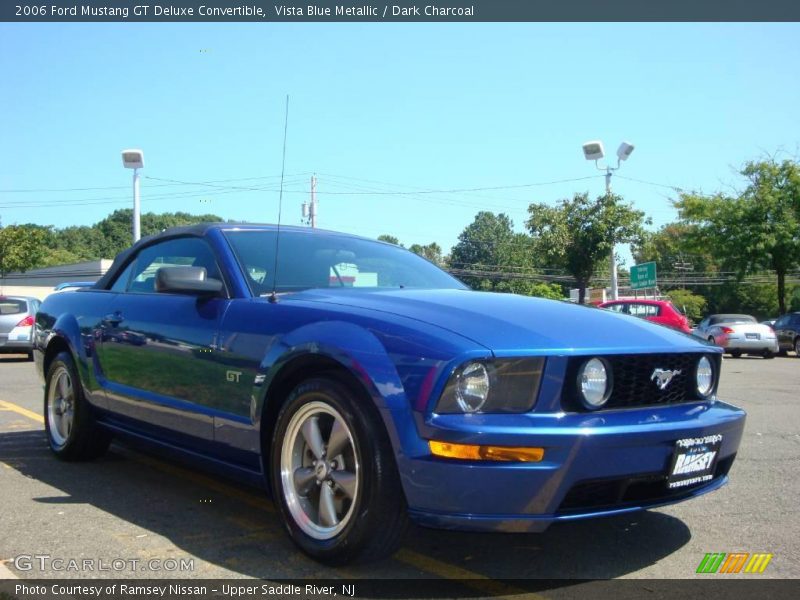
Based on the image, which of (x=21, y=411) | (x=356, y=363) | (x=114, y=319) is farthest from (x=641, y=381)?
(x=21, y=411)

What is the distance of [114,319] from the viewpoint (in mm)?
4707

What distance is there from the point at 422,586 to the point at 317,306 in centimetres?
126

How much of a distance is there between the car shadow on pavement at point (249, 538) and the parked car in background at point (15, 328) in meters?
12.3

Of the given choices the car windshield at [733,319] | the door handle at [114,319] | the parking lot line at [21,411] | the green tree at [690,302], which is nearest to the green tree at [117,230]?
the green tree at [690,302]

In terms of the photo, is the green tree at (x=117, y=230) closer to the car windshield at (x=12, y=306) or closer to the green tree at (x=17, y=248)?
the green tree at (x=17, y=248)

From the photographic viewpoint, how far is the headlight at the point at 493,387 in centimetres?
282

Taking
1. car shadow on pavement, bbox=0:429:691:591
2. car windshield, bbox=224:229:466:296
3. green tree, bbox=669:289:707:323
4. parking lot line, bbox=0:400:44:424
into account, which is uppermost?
car windshield, bbox=224:229:466:296

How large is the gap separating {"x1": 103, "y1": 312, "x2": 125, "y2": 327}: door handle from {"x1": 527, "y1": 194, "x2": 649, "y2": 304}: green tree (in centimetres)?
2322

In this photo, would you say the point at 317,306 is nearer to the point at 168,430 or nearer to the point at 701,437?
the point at 168,430

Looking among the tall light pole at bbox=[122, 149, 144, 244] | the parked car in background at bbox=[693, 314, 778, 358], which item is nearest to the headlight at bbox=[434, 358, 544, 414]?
the parked car in background at bbox=[693, 314, 778, 358]

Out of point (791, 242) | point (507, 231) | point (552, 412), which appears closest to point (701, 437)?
point (552, 412)

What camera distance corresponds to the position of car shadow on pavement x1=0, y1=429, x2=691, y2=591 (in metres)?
3.18

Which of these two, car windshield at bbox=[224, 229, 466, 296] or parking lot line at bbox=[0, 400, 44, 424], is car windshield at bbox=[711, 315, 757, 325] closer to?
parking lot line at bbox=[0, 400, 44, 424]

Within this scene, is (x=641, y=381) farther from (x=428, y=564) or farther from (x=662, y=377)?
(x=428, y=564)
